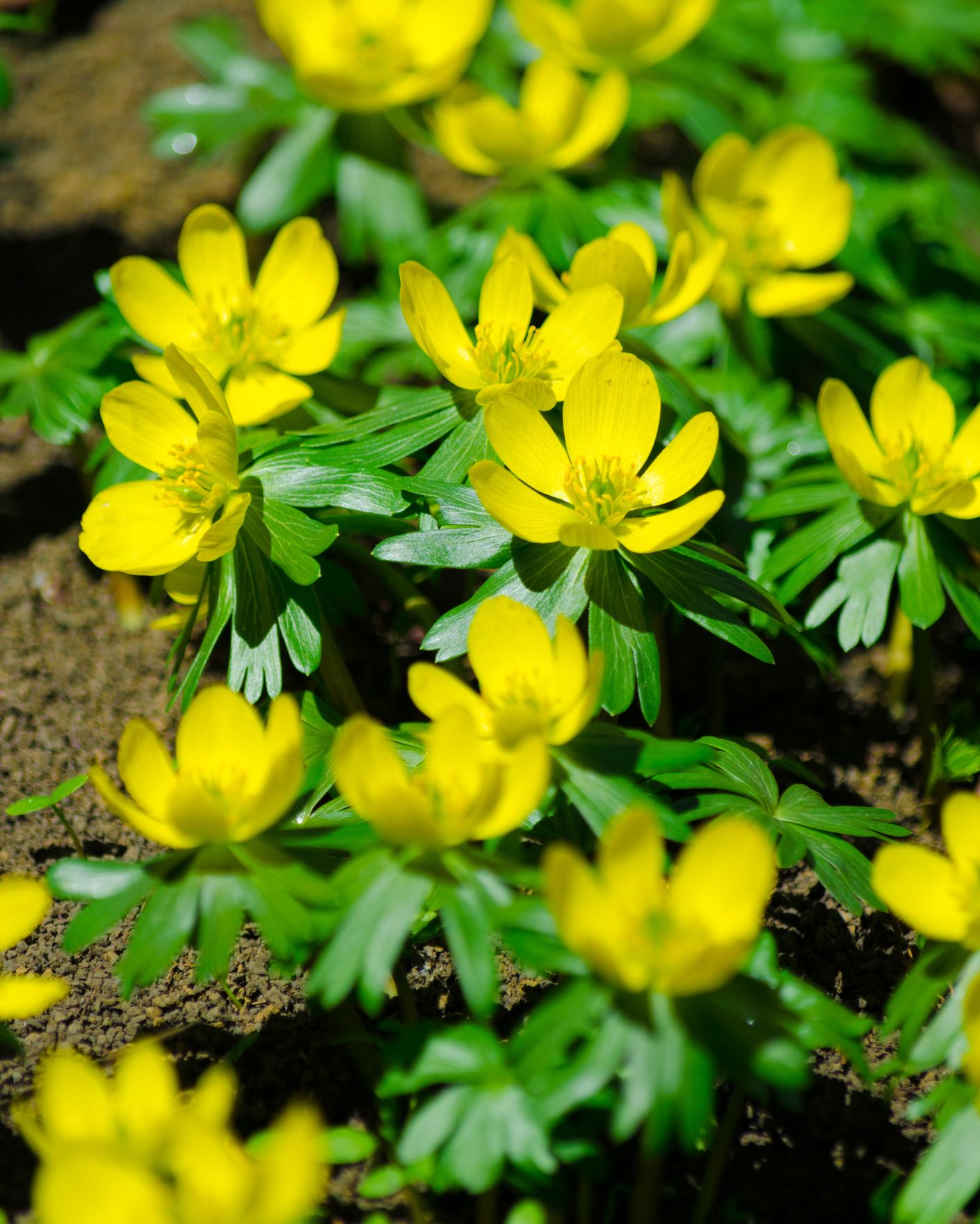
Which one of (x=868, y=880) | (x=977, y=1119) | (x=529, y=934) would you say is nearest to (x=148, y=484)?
(x=529, y=934)

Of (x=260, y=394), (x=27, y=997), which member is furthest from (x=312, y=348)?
(x=27, y=997)

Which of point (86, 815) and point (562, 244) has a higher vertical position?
point (562, 244)

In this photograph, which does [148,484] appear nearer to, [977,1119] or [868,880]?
[868,880]

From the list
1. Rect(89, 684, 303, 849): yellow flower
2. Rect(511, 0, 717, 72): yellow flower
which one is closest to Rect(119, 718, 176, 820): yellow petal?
Rect(89, 684, 303, 849): yellow flower

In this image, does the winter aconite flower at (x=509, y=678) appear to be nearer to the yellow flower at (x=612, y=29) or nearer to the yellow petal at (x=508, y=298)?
the yellow petal at (x=508, y=298)

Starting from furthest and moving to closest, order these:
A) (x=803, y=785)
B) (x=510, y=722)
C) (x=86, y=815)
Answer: (x=86, y=815) → (x=803, y=785) → (x=510, y=722)

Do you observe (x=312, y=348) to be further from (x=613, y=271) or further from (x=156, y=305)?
(x=613, y=271)

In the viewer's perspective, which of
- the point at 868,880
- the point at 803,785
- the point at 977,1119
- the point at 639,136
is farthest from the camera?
the point at 639,136
